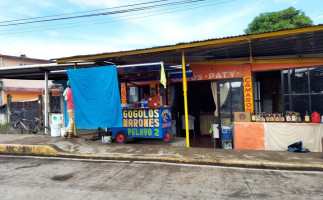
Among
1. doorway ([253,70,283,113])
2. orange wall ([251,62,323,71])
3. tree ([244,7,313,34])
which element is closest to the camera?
orange wall ([251,62,323,71])

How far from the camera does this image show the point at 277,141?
7.43 meters

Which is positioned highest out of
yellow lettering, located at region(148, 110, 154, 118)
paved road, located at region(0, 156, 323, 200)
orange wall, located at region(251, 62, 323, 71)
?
orange wall, located at region(251, 62, 323, 71)

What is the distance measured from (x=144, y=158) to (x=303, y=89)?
5967 millimetres

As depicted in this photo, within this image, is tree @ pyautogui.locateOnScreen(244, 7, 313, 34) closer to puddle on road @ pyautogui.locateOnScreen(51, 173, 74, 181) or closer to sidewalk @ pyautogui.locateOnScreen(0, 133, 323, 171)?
sidewalk @ pyautogui.locateOnScreen(0, 133, 323, 171)

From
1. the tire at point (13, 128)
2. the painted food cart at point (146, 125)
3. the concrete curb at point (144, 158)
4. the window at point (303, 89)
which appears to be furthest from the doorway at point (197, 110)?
the tire at point (13, 128)

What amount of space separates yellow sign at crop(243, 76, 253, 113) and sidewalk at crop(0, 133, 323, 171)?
1958mm

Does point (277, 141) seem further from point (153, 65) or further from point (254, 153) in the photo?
point (153, 65)

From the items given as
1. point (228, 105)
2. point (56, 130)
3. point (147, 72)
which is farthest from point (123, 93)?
point (228, 105)

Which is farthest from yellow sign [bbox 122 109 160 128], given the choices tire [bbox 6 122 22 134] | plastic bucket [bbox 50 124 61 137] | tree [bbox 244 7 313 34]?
tree [bbox 244 7 313 34]

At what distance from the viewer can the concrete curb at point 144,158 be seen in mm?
5777

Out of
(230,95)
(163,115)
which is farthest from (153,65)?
(230,95)

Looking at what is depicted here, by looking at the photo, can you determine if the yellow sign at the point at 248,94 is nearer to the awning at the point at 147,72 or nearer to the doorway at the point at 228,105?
the doorway at the point at 228,105

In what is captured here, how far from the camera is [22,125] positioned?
13266mm

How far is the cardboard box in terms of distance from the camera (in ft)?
26.9
